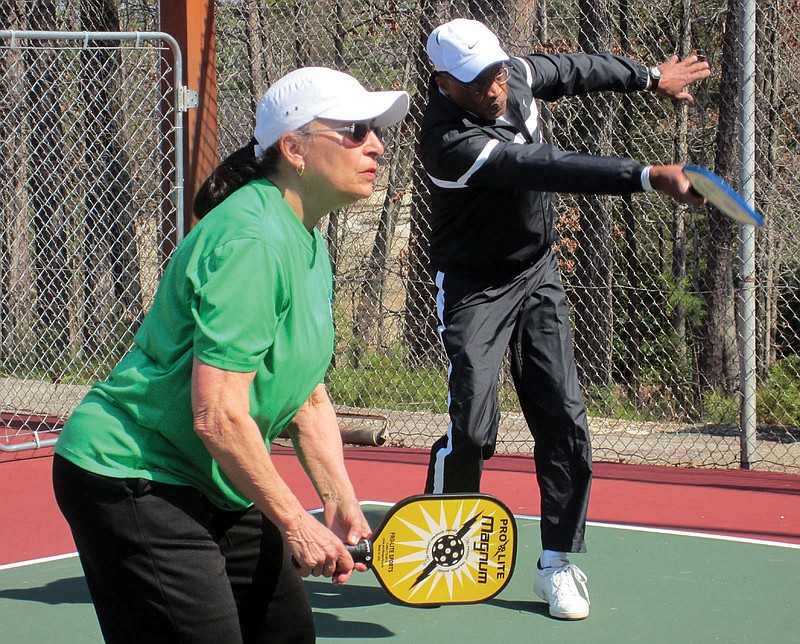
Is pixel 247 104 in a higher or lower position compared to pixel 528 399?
higher

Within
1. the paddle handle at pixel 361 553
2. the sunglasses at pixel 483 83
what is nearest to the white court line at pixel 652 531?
the sunglasses at pixel 483 83

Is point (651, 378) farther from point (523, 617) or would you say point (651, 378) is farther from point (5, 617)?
point (5, 617)

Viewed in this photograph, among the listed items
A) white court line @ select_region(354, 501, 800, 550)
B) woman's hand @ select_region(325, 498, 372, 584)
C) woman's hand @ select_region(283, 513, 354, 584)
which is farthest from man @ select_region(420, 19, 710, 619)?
woman's hand @ select_region(283, 513, 354, 584)

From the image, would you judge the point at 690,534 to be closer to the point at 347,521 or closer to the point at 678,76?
the point at 678,76

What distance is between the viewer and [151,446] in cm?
259

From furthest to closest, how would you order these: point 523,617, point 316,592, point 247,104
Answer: point 247,104
point 316,592
point 523,617

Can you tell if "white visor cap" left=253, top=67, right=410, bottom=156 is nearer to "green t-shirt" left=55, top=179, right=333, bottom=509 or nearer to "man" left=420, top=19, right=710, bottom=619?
"green t-shirt" left=55, top=179, right=333, bottom=509

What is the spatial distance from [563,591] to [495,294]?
1154 millimetres

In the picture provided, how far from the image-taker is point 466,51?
420 centimetres

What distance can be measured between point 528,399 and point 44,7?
10.3 metres

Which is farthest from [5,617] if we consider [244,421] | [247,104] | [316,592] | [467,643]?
[247,104]

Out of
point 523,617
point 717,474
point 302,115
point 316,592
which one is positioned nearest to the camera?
point 302,115

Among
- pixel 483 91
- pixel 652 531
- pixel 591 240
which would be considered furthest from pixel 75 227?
pixel 483 91

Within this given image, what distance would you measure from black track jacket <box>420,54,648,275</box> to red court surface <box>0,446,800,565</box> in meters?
2.11
